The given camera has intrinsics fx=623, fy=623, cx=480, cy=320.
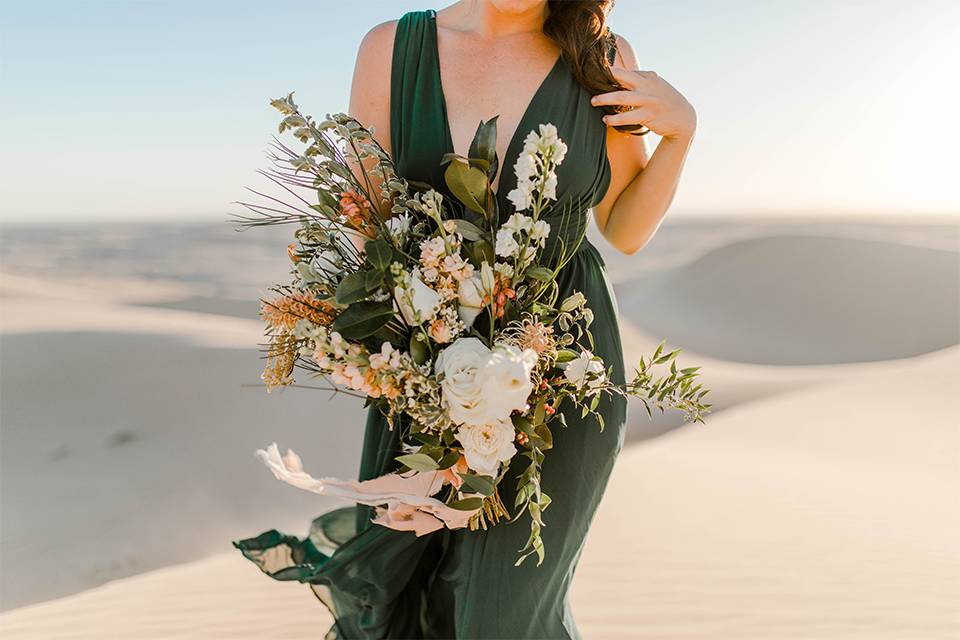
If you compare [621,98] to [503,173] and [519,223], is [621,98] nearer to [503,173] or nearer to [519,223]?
[503,173]

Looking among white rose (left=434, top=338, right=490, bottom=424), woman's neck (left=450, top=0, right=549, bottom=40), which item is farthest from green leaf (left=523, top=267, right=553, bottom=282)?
woman's neck (left=450, top=0, right=549, bottom=40)

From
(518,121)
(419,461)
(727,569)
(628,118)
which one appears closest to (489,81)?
(518,121)

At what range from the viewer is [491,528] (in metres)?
1.84

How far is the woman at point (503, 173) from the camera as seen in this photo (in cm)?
187

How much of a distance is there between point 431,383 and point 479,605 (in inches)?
35.0

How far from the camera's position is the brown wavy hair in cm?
196

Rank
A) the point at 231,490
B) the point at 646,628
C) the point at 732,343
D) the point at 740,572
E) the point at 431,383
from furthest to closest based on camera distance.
Answer: the point at 732,343 < the point at 231,490 < the point at 740,572 < the point at 646,628 < the point at 431,383

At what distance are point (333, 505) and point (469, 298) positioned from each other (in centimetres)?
592

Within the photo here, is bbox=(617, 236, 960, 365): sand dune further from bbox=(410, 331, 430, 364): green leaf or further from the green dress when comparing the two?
bbox=(410, 331, 430, 364): green leaf

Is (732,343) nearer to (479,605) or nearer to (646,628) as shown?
(646,628)

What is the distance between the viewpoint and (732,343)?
17.0m

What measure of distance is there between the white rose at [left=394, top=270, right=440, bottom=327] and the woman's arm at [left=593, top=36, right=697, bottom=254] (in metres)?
0.96

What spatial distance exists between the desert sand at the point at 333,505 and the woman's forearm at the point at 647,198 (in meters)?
2.56

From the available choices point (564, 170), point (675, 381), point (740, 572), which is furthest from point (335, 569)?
point (740, 572)
